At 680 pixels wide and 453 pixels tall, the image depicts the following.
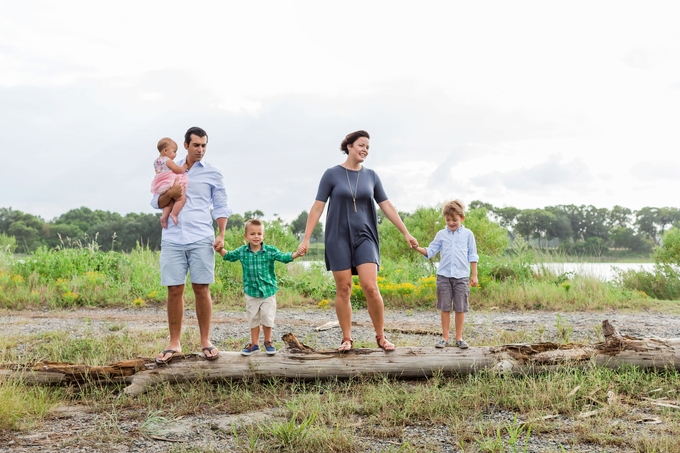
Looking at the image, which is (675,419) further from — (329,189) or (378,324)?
(329,189)

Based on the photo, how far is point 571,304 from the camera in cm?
1160

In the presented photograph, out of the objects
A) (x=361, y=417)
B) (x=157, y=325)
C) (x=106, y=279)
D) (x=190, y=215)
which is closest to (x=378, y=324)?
(x=361, y=417)

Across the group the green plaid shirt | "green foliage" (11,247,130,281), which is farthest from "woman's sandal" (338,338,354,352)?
"green foliage" (11,247,130,281)

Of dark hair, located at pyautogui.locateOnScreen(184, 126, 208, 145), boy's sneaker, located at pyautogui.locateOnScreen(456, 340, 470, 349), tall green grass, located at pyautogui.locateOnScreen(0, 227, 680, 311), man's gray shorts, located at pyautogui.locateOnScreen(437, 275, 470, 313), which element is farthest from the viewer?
tall green grass, located at pyautogui.locateOnScreen(0, 227, 680, 311)

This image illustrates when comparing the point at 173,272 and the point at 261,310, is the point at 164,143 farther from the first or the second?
the point at 261,310

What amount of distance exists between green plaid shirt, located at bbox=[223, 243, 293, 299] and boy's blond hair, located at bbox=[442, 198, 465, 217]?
69.8 inches

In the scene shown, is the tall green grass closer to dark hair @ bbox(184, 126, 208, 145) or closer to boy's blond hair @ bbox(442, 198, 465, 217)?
boy's blond hair @ bbox(442, 198, 465, 217)

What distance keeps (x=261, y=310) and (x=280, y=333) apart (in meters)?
2.87

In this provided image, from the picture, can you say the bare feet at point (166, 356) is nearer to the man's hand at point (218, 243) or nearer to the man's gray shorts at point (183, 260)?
the man's gray shorts at point (183, 260)

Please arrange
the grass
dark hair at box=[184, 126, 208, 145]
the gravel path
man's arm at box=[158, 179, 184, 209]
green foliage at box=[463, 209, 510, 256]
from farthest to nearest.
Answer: green foliage at box=[463, 209, 510, 256], dark hair at box=[184, 126, 208, 145], man's arm at box=[158, 179, 184, 209], the gravel path, the grass

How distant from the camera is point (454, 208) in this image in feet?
20.2

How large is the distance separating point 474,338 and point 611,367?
6.51ft

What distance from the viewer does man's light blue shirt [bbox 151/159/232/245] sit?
5402 millimetres

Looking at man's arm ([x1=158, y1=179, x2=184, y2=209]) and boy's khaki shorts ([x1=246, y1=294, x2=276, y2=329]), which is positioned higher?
man's arm ([x1=158, y1=179, x2=184, y2=209])
